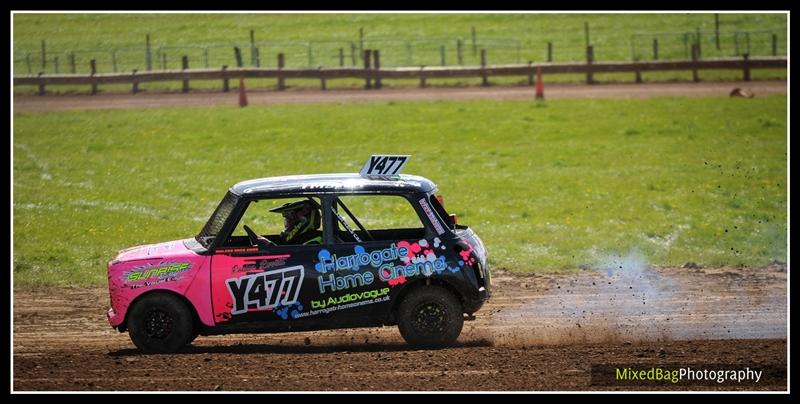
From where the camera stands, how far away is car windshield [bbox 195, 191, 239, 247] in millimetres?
11484

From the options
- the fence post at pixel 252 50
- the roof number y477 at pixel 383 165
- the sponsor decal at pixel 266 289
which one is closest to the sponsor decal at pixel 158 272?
the sponsor decal at pixel 266 289

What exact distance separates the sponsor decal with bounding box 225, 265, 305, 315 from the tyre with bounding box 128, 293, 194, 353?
51 centimetres

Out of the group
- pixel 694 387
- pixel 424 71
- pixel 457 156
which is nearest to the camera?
pixel 694 387

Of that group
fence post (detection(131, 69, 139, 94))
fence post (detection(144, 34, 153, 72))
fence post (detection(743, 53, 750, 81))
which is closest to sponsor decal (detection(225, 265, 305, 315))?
fence post (detection(131, 69, 139, 94))

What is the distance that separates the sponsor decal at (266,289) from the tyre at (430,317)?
1.04 metres

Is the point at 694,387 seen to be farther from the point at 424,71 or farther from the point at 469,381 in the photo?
the point at 424,71

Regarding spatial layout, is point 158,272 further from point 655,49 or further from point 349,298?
point 655,49

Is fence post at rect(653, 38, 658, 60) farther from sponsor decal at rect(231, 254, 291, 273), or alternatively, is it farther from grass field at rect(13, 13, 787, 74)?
sponsor decal at rect(231, 254, 291, 273)

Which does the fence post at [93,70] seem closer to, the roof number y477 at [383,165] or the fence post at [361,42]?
the fence post at [361,42]

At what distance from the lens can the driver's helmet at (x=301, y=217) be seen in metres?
11.5

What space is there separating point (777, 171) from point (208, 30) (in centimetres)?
2789

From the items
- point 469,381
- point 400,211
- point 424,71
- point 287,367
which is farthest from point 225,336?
point 424,71

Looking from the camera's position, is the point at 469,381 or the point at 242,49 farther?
the point at 242,49

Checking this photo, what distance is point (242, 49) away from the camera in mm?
46656
